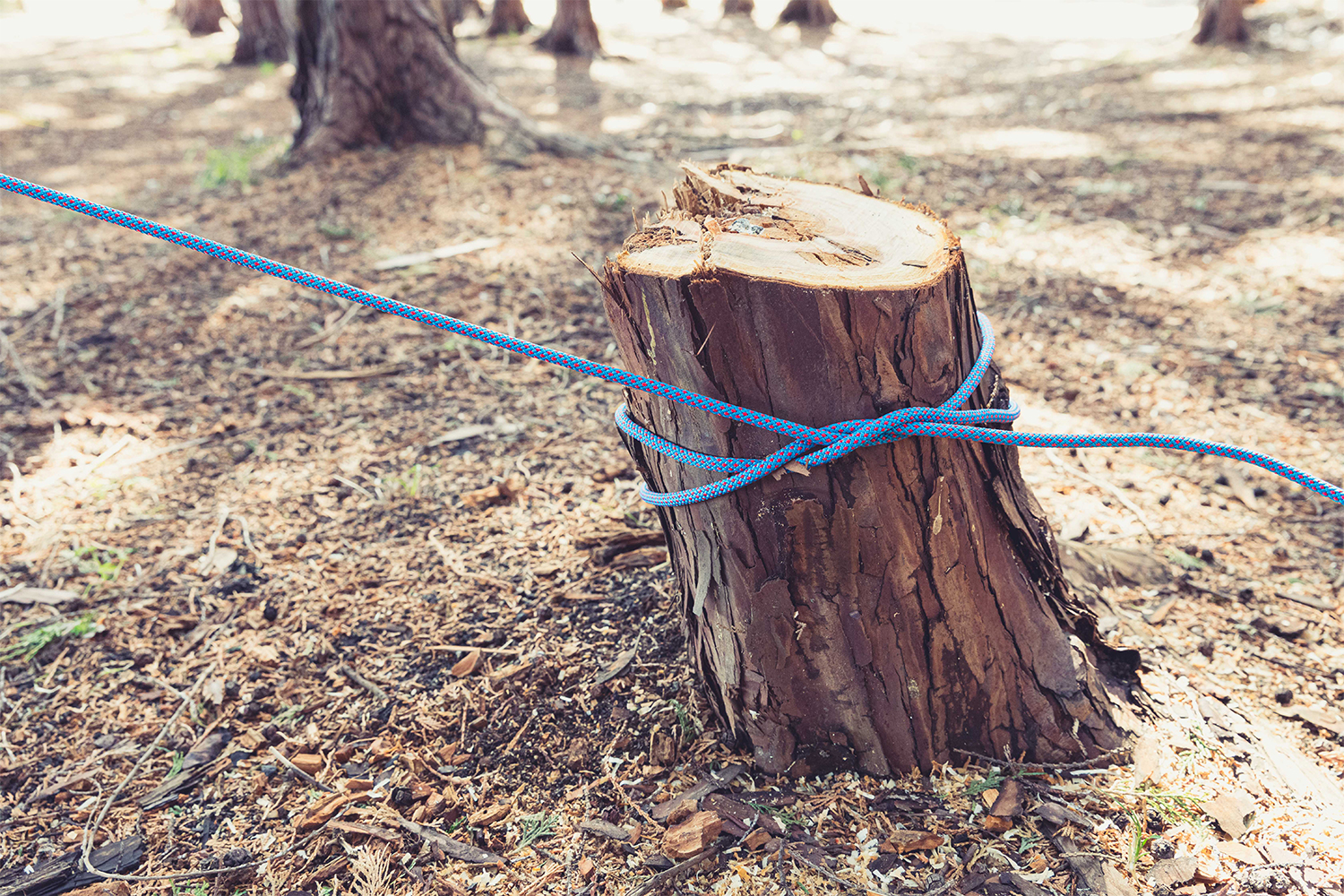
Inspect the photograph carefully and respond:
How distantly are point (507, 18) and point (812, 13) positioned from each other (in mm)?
4124

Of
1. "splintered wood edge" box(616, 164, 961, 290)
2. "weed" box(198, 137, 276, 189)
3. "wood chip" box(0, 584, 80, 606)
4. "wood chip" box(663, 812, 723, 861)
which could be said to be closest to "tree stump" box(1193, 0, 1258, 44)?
"weed" box(198, 137, 276, 189)

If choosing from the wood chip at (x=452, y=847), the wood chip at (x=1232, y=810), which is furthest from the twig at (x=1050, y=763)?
the wood chip at (x=452, y=847)

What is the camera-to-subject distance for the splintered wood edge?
1.43 meters

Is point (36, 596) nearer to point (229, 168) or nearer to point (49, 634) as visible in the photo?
point (49, 634)

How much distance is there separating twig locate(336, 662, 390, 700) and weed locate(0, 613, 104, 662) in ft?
2.43

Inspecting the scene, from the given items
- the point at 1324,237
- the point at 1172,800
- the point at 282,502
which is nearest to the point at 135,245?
the point at 282,502

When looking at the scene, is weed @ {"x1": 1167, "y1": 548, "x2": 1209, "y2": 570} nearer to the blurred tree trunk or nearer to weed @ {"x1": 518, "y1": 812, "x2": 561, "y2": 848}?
weed @ {"x1": 518, "y1": 812, "x2": 561, "y2": 848}

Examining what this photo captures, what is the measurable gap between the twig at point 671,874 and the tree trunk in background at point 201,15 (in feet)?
44.0

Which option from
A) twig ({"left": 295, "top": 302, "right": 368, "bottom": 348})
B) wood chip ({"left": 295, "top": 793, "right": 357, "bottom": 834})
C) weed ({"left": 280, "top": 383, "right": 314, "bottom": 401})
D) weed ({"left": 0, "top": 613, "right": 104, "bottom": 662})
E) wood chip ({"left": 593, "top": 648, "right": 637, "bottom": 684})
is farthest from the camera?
twig ({"left": 295, "top": 302, "right": 368, "bottom": 348})

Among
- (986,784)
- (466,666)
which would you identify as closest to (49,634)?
(466,666)

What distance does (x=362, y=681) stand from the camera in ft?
6.95

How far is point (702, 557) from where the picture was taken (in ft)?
5.50

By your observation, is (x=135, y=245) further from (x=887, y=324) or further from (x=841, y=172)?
(x=887, y=324)

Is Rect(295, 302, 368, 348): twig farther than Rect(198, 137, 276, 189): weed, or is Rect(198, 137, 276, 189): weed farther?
Rect(198, 137, 276, 189): weed
